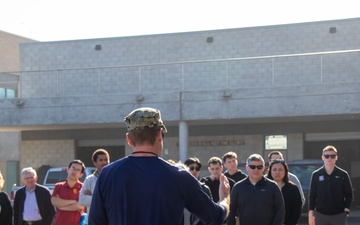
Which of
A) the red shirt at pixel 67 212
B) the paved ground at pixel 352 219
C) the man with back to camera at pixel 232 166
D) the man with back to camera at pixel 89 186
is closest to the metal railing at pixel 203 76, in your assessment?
the paved ground at pixel 352 219

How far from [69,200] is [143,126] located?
5.08m

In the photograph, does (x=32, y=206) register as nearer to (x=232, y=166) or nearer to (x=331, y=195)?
(x=232, y=166)

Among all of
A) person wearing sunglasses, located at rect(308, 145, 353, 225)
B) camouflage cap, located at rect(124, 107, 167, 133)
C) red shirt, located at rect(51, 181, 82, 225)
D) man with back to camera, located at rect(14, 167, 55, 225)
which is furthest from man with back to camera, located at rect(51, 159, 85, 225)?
camouflage cap, located at rect(124, 107, 167, 133)

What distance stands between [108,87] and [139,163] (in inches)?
785

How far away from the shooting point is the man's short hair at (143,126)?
3385 mm

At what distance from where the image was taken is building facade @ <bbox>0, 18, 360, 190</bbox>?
18812 mm

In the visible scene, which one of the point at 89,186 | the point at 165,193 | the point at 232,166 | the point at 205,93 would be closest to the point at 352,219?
the point at 205,93

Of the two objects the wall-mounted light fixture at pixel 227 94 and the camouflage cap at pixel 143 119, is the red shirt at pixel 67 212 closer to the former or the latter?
the camouflage cap at pixel 143 119

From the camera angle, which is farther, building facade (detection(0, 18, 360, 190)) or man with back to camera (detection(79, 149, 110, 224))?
building facade (detection(0, 18, 360, 190))

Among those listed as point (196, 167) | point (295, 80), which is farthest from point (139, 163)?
point (295, 80)

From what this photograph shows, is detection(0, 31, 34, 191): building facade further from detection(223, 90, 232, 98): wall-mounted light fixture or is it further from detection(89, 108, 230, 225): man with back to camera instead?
detection(89, 108, 230, 225): man with back to camera

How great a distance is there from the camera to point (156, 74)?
2280 centimetres

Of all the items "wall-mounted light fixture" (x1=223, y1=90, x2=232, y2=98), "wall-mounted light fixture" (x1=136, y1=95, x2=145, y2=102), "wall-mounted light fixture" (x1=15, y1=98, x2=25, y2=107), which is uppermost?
"wall-mounted light fixture" (x1=223, y1=90, x2=232, y2=98)

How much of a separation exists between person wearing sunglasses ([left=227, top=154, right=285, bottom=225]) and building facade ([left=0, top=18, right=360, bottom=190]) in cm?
1146
